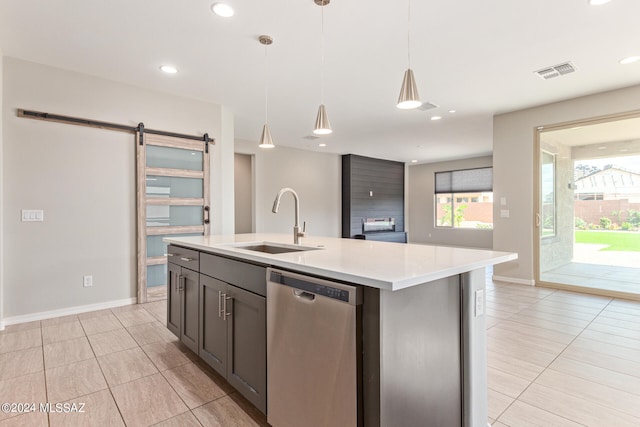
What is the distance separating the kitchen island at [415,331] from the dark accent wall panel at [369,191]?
7391 mm

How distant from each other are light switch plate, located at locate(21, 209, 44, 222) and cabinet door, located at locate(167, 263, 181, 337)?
1841mm

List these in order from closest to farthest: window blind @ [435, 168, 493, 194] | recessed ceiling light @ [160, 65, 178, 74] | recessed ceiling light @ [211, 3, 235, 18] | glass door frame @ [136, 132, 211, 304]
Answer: recessed ceiling light @ [211, 3, 235, 18] → recessed ceiling light @ [160, 65, 178, 74] → glass door frame @ [136, 132, 211, 304] → window blind @ [435, 168, 493, 194]

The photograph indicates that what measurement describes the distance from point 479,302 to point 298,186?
6973 mm

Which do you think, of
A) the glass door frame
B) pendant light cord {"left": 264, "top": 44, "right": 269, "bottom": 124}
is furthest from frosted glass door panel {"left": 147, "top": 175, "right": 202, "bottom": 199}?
pendant light cord {"left": 264, "top": 44, "right": 269, "bottom": 124}

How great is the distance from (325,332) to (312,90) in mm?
3649

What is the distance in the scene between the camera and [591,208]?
14.5ft

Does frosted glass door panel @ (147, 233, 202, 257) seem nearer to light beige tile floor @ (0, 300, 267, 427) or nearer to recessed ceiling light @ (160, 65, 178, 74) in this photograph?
light beige tile floor @ (0, 300, 267, 427)

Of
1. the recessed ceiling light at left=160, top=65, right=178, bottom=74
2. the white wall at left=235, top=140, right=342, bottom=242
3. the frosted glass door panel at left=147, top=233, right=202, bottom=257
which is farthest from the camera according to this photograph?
the white wall at left=235, top=140, right=342, bottom=242

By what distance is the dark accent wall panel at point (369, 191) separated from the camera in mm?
9062

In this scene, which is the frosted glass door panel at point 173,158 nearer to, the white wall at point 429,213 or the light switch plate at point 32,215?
the light switch plate at point 32,215

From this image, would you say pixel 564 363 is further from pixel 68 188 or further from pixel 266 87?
pixel 68 188

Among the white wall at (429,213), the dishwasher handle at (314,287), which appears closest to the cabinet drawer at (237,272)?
the dishwasher handle at (314,287)

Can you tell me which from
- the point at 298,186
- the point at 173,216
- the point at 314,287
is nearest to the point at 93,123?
the point at 173,216

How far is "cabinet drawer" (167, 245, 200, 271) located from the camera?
228 cm
